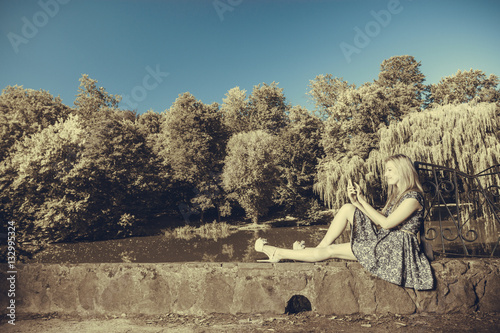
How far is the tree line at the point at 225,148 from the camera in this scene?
54.4ft

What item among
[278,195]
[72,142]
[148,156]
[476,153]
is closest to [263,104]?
[278,195]

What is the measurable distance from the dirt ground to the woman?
312 mm

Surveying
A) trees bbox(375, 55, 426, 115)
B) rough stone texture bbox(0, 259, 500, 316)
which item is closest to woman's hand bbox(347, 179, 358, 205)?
rough stone texture bbox(0, 259, 500, 316)

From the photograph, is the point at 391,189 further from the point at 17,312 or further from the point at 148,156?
the point at 148,156

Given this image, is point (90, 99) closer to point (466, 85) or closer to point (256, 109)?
point (256, 109)

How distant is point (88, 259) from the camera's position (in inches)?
585

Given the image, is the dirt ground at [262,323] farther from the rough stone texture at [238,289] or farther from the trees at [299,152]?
the trees at [299,152]

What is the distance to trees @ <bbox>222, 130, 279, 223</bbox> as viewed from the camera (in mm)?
24141

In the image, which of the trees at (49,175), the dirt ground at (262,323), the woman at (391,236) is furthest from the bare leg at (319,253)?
the trees at (49,175)

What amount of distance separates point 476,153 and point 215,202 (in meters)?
18.2

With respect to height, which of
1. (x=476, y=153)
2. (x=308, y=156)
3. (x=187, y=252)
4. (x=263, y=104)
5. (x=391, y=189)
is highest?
(x=263, y=104)

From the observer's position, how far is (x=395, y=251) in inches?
110

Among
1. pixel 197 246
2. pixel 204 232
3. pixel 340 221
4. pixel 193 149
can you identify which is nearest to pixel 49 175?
pixel 197 246

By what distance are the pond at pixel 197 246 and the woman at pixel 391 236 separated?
1048cm
